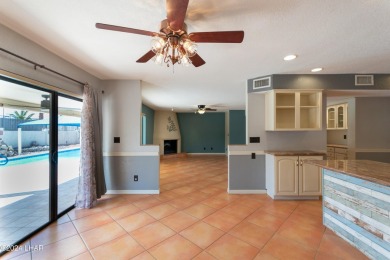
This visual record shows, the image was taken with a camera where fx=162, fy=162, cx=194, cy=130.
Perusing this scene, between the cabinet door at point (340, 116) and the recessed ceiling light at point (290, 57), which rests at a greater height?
the recessed ceiling light at point (290, 57)

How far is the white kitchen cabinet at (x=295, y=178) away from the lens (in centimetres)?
302

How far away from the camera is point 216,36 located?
4.46ft

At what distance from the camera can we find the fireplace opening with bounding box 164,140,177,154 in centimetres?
841

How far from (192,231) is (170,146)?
262 inches

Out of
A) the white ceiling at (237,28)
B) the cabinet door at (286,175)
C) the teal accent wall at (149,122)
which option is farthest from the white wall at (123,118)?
the teal accent wall at (149,122)

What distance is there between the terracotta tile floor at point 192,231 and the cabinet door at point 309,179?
0.67ft

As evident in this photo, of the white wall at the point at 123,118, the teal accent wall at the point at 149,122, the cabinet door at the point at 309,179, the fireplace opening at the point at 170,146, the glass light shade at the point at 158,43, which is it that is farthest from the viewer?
the fireplace opening at the point at 170,146

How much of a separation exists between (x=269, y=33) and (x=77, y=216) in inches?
143

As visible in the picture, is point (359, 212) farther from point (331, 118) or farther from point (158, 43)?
point (331, 118)

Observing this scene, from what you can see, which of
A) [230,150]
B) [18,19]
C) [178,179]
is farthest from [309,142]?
[18,19]

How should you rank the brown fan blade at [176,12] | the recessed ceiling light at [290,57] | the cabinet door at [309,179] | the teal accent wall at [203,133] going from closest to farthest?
the brown fan blade at [176,12], the recessed ceiling light at [290,57], the cabinet door at [309,179], the teal accent wall at [203,133]

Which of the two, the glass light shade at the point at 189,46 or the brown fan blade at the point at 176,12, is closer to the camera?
the brown fan blade at the point at 176,12

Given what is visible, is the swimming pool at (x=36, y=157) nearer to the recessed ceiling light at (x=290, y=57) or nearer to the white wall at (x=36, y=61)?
the white wall at (x=36, y=61)

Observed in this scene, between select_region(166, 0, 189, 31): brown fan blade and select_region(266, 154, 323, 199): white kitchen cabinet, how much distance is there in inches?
109
